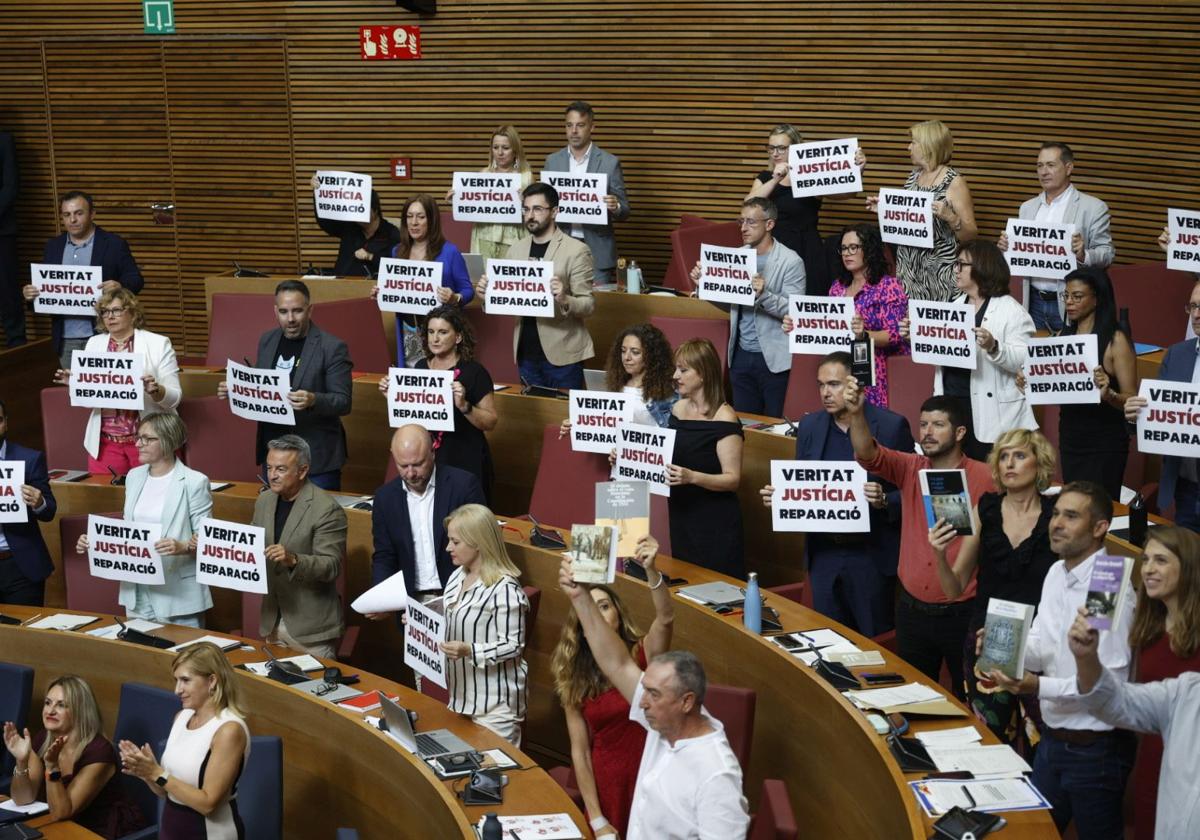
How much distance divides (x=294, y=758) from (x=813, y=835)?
2.00 meters

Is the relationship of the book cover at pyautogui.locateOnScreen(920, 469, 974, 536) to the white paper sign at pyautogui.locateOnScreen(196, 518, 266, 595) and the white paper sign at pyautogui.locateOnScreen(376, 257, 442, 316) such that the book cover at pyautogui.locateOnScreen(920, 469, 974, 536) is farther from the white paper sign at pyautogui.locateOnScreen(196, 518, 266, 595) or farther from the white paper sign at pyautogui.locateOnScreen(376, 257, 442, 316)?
the white paper sign at pyautogui.locateOnScreen(376, 257, 442, 316)

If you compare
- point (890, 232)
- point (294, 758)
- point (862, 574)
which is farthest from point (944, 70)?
point (294, 758)

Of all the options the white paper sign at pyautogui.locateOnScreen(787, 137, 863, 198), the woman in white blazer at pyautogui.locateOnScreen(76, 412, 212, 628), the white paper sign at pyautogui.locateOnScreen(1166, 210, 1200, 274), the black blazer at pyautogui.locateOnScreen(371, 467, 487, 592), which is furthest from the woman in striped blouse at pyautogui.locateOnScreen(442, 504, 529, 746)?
the white paper sign at pyautogui.locateOnScreen(1166, 210, 1200, 274)

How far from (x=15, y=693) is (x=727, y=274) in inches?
158

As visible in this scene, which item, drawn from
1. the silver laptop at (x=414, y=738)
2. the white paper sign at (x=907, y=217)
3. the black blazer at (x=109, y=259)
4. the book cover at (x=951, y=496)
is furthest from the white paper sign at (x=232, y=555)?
the white paper sign at (x=907, y=217)

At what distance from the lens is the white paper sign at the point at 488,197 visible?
350 inches

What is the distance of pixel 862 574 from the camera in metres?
5.97

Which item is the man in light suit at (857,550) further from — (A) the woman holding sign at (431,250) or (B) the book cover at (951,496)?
(A) the woman holding sign at (431,250)

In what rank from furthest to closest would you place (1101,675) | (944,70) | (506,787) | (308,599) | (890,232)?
(944,70) < (890,232) < (308,599) < (506,787) < (1101,675)

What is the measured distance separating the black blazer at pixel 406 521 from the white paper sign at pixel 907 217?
2.82m

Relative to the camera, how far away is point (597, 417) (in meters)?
6.83

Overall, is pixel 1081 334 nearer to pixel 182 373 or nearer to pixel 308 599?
pixel 308 599

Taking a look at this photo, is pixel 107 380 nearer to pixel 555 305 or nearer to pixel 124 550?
pixel 124 550

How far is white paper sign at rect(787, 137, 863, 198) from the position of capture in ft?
27.1
